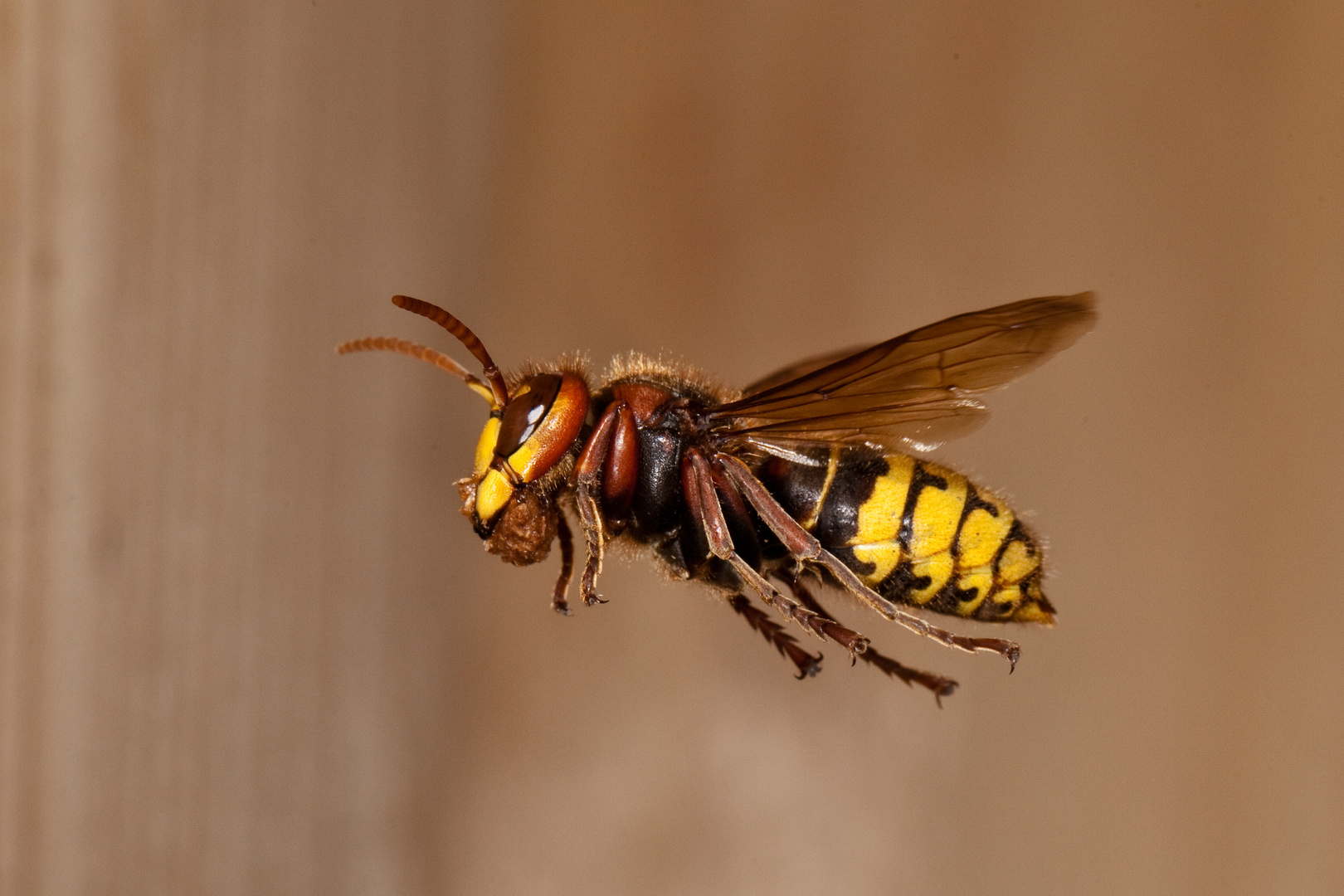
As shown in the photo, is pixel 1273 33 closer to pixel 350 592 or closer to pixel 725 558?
pixel 725 558

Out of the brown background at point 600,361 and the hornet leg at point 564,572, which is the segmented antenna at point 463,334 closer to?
the hornet leg at point 564,572

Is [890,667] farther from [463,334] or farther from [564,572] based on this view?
[463,334]

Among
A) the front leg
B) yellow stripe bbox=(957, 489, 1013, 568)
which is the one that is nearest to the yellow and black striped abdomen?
yellow stripe bbox=(957, 489, 1013, 568)

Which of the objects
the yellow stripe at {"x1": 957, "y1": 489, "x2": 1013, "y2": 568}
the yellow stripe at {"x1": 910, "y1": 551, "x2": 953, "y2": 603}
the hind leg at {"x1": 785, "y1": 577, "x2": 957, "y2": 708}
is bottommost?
the hind leg at {"x1": 785, "y1": 577, "x2": 957, "y2": 708}

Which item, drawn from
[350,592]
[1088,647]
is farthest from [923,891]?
[350,592]

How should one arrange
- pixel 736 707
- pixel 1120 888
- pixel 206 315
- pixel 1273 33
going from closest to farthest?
1. pixel 206 315
2. pixel 1273 33
3. pixel 1120 888
4. pixel 736 707

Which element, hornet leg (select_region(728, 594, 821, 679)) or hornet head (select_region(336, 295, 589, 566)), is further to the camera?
hornet leg (select_region(728, 594, 821, 679))

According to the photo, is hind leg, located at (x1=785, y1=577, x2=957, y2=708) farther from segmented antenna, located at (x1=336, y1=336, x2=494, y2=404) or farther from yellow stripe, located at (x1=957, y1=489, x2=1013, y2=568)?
segmented antenna, located at (x1=336, y1=336, x2=494, y2=404)
